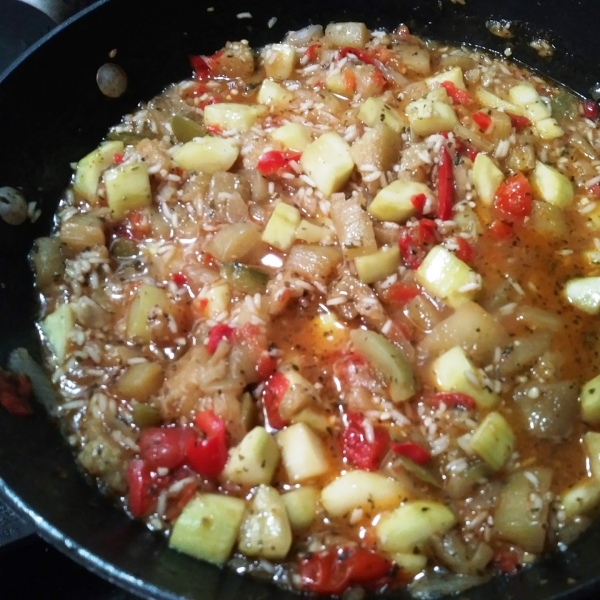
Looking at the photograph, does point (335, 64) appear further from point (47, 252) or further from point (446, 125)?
point (47, 252)

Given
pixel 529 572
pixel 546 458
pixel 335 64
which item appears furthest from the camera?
pixel 335 64

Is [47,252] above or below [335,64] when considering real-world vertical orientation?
below

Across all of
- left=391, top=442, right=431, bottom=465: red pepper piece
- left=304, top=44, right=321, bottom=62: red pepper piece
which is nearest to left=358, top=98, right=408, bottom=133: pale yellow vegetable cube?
left=304, top=44, right=321, bottom=62: red pepper piece

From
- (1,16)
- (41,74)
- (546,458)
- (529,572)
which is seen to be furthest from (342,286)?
(1,16)

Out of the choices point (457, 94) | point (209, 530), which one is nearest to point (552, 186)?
point (457, 94)

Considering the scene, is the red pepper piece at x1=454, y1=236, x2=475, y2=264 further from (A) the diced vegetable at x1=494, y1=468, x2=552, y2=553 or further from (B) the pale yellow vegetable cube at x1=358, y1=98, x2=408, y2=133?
(A) the diced vegetable at x1=494, y1=468, x2=552, y2=553

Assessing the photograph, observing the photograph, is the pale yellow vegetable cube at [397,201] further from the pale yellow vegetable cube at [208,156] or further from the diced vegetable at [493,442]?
the diced vegetable at [493,442]
